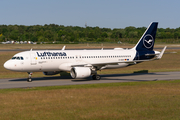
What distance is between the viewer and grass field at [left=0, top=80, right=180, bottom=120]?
1588 cm

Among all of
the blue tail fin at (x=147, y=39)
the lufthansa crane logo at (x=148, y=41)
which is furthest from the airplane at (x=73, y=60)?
the lufthansa crane logo at (x=148, y=41)

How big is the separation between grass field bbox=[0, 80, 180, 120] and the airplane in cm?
857

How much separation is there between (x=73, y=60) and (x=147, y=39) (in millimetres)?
13563

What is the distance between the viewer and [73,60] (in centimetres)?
3444

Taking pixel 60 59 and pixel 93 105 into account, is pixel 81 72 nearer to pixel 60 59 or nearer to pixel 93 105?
pixel 60 59

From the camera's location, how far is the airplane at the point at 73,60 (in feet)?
104

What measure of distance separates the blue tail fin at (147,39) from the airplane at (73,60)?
14.7 inches

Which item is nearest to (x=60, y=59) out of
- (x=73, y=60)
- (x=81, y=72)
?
(x=73, y=60)

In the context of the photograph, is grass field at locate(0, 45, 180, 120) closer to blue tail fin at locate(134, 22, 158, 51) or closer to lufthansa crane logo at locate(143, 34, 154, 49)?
blue tail fin at locate(134, 22, 158, 51)

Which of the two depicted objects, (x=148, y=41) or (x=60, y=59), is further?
(x=148, y=41)

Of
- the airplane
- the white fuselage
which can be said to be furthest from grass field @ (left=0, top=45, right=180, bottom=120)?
the white fuselage

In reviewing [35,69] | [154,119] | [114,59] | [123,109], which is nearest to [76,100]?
[123,109]

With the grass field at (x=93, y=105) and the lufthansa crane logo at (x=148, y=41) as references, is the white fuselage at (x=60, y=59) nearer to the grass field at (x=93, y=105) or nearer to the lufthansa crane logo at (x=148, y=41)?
the lufthansa crane logo at (x=148, y=41)

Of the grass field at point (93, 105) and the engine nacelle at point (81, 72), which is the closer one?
the grass field at point (93, 105)
